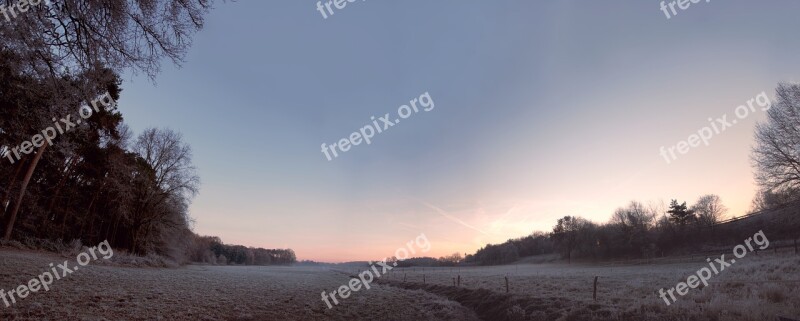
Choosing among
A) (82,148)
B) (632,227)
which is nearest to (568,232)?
(632,227)

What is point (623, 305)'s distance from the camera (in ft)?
49.9

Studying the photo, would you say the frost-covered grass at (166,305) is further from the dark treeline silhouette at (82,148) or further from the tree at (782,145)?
the tree at (782,145)

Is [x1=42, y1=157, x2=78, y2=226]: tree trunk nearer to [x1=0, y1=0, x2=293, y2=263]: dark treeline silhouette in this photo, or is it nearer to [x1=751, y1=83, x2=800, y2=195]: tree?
[x1=0, y1=0, x2=293, y2=263]: dark treeline silhouette

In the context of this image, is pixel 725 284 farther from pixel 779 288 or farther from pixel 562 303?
pixel 562 303

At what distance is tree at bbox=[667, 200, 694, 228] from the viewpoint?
101 m

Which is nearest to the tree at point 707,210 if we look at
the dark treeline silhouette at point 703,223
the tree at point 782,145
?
the dark treeline silhouette at point 703,223

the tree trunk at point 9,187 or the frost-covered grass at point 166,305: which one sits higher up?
the tree trunk at point 9,187

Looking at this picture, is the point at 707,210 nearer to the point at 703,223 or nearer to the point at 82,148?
the point at 703,223

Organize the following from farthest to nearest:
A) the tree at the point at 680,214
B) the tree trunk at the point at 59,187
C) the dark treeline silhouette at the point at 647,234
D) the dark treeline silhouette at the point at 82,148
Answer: the tree at the point at 680,214 < the dark treeline silhouette at the point at 647,234 < the tree trunk at the point at 59,187 < the dark treeline silhouette at the point at 82,148

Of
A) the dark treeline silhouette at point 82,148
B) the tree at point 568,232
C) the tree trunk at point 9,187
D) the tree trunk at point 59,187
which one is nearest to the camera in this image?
the dark treeline silhouette at point 82,148

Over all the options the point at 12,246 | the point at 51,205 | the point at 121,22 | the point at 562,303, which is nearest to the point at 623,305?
the point at 562,303

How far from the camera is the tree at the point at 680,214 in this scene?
3981 inches

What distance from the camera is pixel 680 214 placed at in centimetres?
10288

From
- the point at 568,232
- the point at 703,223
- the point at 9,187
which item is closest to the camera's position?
the point at 9,187
